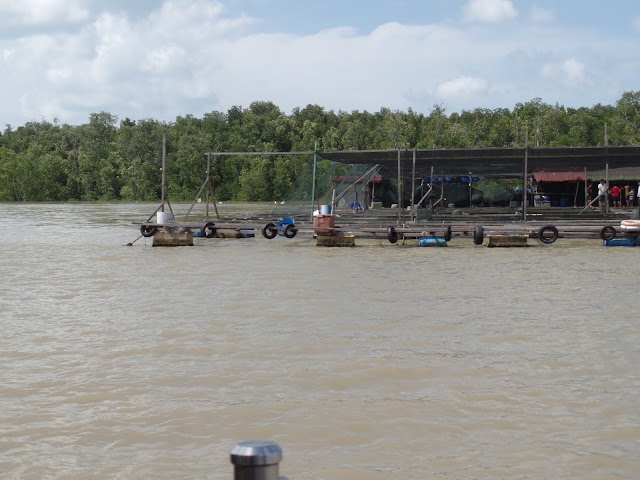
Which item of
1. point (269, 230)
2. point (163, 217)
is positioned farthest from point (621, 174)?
point (163, 217)

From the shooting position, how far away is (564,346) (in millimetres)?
8984

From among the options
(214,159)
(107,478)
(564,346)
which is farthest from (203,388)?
(214,159)

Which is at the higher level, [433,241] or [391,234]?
[391,234]

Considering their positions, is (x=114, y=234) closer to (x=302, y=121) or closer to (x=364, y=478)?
(x=364, y=478)

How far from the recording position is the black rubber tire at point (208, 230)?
26000 mm

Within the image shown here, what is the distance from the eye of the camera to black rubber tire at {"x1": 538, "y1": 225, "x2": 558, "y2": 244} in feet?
76.7

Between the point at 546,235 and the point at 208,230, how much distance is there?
11080mm

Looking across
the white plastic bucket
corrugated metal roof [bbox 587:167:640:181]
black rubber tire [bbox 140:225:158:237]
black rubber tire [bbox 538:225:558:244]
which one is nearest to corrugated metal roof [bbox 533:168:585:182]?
corrugated metal roof [bbox 587:167:640:181]

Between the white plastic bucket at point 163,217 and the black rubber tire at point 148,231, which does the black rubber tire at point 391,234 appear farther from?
the black rubber tire at point 148,231

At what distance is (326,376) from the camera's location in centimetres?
772

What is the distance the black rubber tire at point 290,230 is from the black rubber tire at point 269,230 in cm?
40

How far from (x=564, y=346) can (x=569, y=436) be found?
322 centimetres

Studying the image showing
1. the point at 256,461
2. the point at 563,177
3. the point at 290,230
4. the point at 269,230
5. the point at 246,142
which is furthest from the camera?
the point at 246,142

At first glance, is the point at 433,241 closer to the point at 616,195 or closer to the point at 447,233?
the point at 447,233
